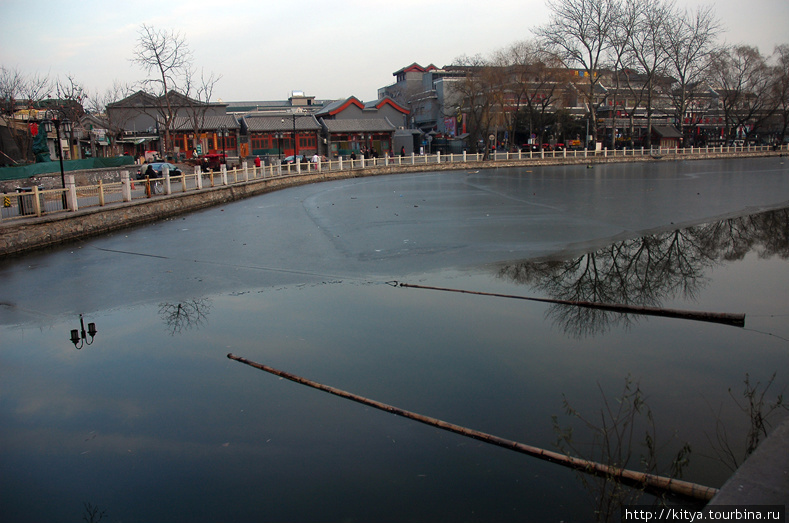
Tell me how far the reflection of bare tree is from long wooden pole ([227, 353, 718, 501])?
3.13 m

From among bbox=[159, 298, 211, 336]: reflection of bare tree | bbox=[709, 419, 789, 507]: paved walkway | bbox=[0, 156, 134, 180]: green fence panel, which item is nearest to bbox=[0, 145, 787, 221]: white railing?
bbox=[0, 156, 134, 180]: green fence panel

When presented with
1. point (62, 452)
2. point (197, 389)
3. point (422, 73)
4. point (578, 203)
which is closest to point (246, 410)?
point (197, 389)

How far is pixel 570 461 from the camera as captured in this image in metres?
4.45

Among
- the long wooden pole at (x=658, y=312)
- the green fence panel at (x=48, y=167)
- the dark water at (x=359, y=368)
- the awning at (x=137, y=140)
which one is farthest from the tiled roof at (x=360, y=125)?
the long wooden pole at (x=658, y=312)

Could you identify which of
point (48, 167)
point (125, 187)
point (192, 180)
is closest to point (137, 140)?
point (48, 167)

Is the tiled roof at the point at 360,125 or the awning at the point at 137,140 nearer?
the awning at the point at 137,140

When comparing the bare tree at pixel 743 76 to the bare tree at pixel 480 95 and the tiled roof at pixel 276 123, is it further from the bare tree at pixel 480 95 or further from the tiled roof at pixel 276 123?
the tiled roof at pixel 276 123

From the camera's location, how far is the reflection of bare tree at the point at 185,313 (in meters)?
8.38

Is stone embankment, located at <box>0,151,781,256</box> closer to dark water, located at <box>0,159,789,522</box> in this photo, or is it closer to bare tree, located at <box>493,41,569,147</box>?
dark water, located at <box>0,159,789,522</box>

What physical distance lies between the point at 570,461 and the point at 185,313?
247 inches

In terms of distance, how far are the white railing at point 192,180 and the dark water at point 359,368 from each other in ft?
8.49

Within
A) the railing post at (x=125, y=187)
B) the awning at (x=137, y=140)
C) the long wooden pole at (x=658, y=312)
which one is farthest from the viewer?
the awning at (x=137, y=140)

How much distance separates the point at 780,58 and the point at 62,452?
87.1 meters

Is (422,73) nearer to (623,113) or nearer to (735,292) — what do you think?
(623,113)
